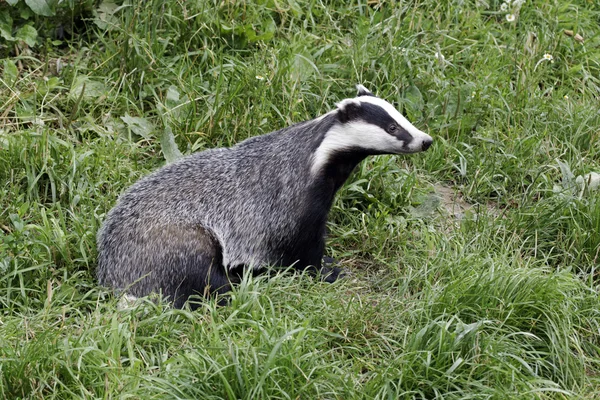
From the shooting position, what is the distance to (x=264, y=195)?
5.47 m

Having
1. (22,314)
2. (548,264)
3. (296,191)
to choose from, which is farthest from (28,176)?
(548,264)

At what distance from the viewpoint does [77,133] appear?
626cm

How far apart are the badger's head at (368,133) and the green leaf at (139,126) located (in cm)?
147

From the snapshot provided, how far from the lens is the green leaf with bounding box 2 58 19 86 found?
640cm

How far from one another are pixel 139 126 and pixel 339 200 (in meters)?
1.50

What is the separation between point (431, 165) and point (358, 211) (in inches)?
29.6

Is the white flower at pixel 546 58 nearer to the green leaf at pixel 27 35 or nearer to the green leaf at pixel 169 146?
the green leaf at pixel 169 146

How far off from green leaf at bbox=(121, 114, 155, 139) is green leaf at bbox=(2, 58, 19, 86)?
34.1 inches

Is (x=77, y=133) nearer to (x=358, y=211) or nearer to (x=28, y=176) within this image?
(x=28, y=176)

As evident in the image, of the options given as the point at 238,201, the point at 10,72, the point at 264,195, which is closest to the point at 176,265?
the point at 238,201

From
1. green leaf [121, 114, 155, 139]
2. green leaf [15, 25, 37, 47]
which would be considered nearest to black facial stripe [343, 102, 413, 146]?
green leaf [121, 114, 155, 139]

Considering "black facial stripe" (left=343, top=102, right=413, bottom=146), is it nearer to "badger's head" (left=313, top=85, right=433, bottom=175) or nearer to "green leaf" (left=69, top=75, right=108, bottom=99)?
"badger's head" (left=313, top=85, right=433, bottom=175)

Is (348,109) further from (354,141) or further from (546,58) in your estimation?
(546,58)

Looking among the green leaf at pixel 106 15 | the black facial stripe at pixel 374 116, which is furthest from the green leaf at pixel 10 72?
the black facial stripe at pixel 374 116
